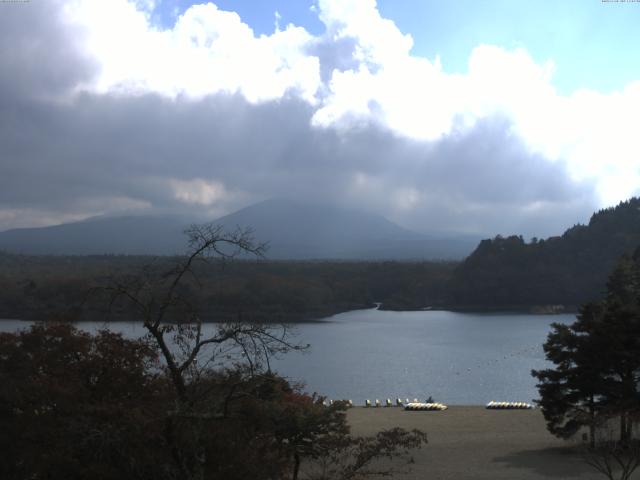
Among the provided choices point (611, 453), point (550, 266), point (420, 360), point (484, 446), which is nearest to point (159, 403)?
point (611, 453)

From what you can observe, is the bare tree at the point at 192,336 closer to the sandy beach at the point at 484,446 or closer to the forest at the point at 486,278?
the sandy beach at the point at 484,446

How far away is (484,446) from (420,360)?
20967 mm

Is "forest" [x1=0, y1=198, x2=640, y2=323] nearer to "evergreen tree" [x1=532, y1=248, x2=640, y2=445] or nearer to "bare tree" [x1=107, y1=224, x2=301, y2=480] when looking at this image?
"evergreen tree" [x1=532, y1=248, x2=640, y2=445]

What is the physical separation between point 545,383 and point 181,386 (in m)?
9.30

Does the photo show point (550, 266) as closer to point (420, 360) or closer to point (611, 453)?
point (420, 360)

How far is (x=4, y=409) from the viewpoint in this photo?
7152 millimetres

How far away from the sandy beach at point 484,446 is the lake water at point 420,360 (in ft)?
13.4

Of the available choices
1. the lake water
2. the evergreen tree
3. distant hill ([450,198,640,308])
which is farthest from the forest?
the evergreen tree

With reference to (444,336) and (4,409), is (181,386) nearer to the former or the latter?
(4,409)

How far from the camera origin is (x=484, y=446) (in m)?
13.3

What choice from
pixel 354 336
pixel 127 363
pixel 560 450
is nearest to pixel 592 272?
pixel 354 336

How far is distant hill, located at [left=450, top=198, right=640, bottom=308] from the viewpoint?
71500mm

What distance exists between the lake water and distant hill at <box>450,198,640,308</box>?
16.5m

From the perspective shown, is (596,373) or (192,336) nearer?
(192,336)
